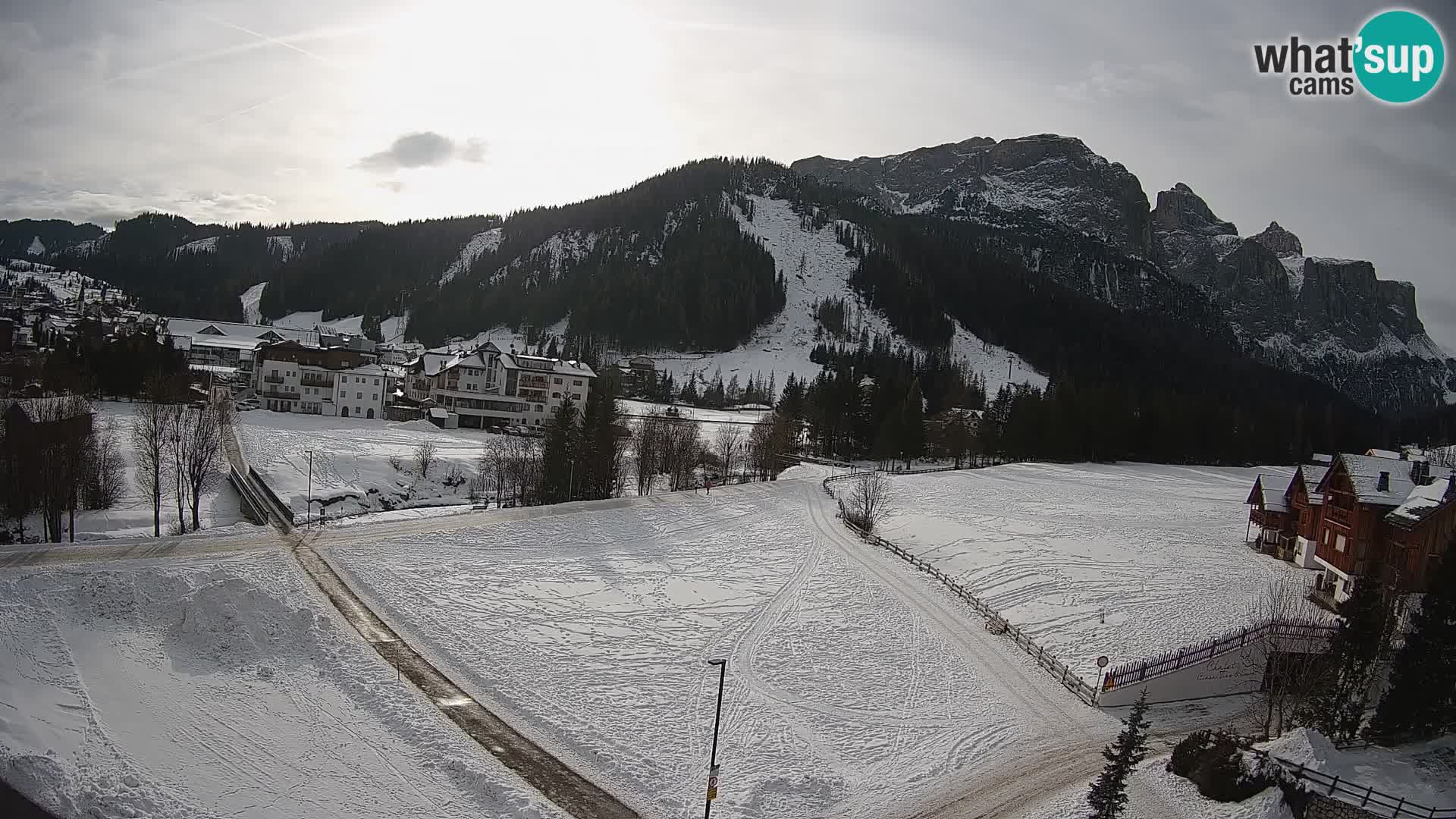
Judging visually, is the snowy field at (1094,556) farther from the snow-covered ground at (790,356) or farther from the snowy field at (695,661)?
the snow-covered ground at (790,356)

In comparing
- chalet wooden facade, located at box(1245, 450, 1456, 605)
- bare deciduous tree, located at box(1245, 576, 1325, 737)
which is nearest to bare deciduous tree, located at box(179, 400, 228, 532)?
bare deciduous tree, located at box(1245, 576, 1325, 737)

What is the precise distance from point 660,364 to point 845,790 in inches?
6258

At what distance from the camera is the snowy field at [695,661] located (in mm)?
22344

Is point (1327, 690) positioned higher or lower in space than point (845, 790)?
higher

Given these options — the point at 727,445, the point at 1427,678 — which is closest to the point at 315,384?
the point at 727,445

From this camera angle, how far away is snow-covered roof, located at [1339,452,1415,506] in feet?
111

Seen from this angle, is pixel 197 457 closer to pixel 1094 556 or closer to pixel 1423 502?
pixel 1094 556

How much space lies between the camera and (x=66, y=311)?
164m

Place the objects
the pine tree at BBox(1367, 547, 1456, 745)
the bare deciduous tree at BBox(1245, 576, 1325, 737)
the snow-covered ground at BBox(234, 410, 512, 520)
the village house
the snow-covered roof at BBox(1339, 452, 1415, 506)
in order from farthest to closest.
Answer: the village house
the snow-covered ground at BBox(234, 410, 512, 520)
the snow-covered roof at BBox(1339, 452, 1415, 506)
the bare deciduous tree at BBox(1245, 576, 1325, 737)
the pine tree at BBox(1367, 547, 1456, 745)

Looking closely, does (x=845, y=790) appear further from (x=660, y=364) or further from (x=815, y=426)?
(x=660, y=364)

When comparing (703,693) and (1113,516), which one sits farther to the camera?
(1113,516)

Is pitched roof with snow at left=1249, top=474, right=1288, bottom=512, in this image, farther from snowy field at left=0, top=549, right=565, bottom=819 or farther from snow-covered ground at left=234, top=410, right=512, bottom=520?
snow-covered ground at left=234, top=410, right=512, bottom=520

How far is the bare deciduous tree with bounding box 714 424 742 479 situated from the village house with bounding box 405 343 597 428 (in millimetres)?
16979

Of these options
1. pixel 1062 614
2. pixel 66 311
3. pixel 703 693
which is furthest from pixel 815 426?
pixel 66 311
